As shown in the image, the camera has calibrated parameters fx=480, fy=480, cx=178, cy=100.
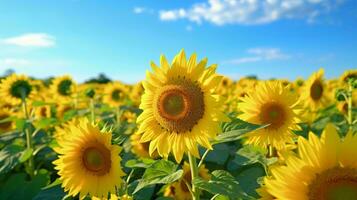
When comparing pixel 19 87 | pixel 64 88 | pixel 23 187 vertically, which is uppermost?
pixel 64 88

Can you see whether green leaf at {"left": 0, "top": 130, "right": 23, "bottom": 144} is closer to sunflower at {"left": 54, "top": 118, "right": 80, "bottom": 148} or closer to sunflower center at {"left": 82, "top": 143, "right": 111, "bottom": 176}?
sunflower at {"left": 54, "top": 118, "right": 80, "bottom": 148}

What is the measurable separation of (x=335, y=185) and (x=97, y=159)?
2.02 meters

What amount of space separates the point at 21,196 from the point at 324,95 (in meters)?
4.42

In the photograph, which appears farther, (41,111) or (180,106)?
(41,111)

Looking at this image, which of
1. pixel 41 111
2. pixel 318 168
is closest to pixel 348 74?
pixel 318 168

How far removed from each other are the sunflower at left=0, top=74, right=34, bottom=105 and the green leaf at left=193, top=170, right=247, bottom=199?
520cm

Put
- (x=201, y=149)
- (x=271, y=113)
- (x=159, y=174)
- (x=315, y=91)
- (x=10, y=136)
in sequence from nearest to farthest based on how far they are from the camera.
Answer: (x=159, y=174)
(x=271, y=113)
(x=201, y=149)
(x=10, y=136)
(x=315, y=91)

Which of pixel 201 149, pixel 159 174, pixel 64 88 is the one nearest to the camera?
pixel 159 174

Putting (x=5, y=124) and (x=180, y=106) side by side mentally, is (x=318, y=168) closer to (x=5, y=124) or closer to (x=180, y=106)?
(x=180, y=106)

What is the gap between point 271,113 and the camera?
400cm

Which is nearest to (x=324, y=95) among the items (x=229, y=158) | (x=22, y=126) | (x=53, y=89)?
(x=229, y=158)

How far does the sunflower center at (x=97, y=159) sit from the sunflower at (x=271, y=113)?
119cm

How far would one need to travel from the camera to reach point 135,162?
3428 mm

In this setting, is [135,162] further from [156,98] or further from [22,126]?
[22,126]
